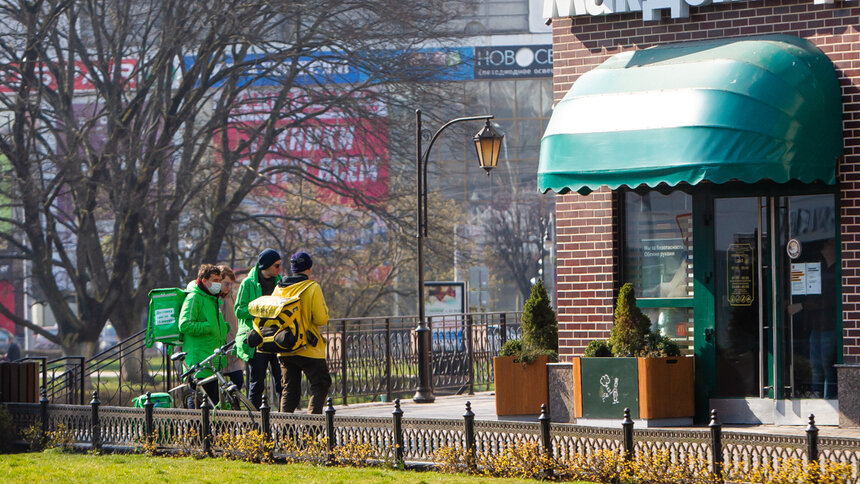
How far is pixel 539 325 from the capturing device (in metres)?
14.3

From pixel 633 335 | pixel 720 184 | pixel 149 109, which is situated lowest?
pixel 633 335

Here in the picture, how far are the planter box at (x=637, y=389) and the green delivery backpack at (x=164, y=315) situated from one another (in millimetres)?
4379

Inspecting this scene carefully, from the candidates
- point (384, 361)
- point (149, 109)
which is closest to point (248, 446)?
point (384, 361)

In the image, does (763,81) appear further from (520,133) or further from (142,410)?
(520,133)

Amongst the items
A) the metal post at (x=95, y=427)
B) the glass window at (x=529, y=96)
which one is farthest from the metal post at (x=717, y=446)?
the glass window at (x=529, y=96)

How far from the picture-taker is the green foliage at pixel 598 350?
42.4ft

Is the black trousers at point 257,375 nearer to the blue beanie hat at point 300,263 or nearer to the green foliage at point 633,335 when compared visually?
the blue beanie hat at point 300,263

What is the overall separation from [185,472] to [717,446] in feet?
14.5

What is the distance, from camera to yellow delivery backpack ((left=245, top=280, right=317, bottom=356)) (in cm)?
1167

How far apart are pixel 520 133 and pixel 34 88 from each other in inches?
2464

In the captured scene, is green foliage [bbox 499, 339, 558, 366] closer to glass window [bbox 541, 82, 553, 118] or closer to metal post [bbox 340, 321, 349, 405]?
metal post [bbox 340, 321, 349, 405]

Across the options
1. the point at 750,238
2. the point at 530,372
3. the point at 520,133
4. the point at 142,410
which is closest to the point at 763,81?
the point at 750,238

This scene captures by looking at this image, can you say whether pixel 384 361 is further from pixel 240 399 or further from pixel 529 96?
pixel 529 96

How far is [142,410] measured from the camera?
1247cm
